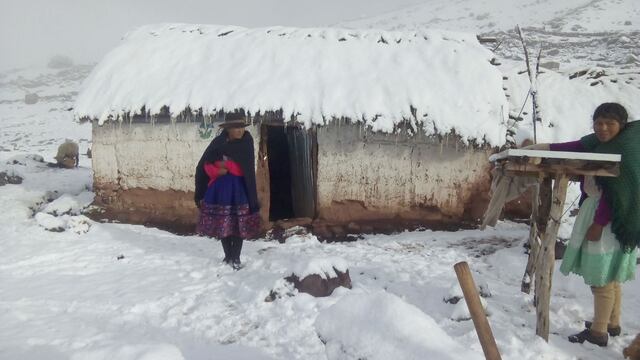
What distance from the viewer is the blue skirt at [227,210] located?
486 centimetres

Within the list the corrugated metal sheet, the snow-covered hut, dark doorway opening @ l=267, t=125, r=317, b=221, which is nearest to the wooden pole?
the snow-covered hut

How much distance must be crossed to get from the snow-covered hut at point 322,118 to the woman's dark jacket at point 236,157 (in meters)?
1.94

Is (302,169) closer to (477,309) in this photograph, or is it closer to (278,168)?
(278,168)

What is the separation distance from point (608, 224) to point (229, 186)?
349 centimetres

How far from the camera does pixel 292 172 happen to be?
820 centimetres

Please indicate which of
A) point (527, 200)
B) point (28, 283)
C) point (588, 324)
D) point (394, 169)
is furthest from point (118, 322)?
point (527, 200)

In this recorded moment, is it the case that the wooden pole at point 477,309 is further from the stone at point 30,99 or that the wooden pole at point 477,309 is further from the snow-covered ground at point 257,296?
the stone at point 30,99

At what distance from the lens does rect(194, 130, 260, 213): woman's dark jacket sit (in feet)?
15.8

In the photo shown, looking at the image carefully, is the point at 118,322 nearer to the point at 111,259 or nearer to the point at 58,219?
the point at 111,259

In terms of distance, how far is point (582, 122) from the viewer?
7.07 m

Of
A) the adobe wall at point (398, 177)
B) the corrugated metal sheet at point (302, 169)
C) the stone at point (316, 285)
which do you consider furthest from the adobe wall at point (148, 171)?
Answer: the stone at point (316, 285)

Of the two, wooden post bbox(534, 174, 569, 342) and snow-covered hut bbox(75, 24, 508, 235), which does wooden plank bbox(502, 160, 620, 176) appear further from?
snow-covered hut bbox(75, 24, 508, 235)

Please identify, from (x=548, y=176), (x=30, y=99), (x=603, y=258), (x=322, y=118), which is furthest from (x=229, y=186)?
(x=30, y=99)

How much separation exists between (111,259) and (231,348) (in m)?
3.02
